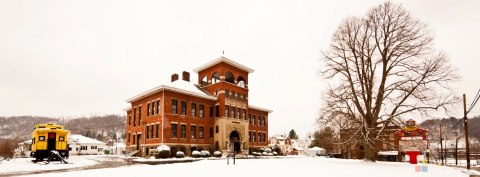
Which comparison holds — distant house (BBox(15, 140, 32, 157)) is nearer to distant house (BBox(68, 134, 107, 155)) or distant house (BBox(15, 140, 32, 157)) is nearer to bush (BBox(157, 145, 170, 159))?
distant house (BBox(68, 134, 107, 155))

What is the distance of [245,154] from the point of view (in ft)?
137

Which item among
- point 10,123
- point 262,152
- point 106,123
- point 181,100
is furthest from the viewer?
point 10,123

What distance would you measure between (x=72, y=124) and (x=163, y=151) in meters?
131

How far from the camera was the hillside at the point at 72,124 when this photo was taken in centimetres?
13738

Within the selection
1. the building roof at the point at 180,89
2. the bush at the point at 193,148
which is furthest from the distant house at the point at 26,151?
the bush at the point at 193,148

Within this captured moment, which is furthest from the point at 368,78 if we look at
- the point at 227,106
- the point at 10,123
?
the point at 10,123

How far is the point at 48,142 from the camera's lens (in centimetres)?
2694

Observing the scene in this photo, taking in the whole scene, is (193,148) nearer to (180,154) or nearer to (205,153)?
(205,153)

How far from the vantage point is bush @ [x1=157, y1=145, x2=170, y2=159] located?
32312 mm

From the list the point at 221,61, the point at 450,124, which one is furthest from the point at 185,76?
the point at 450,124

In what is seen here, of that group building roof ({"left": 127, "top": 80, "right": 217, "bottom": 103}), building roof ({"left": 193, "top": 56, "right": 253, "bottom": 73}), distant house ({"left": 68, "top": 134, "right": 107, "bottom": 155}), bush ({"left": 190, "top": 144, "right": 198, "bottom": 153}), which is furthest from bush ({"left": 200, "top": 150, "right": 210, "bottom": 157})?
distant house ({"left": 68, "top": 134, "right": 107, "bottom": 155})

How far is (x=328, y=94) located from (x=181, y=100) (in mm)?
17860

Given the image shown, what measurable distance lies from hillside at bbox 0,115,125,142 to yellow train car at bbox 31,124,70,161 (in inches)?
4329

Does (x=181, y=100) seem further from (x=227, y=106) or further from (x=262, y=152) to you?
(x=262, y=152)
